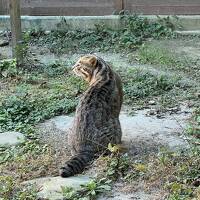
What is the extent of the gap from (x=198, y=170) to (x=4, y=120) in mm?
2791

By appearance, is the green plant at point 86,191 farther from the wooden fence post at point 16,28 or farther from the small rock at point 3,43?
the small rock at point 3,43

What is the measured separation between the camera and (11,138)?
6.52 m

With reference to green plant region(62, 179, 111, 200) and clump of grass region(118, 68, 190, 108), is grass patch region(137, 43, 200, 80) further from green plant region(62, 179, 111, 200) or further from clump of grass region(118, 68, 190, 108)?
green plant region(62, 179, 111, 200)

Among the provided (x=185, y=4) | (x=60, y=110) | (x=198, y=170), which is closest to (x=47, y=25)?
(x=185, y=4)

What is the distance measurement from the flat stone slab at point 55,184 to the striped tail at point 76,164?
60 mm

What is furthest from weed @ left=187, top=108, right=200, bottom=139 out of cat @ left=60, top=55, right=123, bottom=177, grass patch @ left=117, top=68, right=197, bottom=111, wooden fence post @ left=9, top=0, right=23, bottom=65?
wooden fence post @ left=9, top=0, right=23, bottom=65

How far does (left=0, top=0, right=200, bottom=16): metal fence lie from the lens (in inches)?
475

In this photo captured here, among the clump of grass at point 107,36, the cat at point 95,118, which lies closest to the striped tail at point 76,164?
the cat at point 95,118

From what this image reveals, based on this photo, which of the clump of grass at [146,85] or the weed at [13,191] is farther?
the clump of grass at [146,85]

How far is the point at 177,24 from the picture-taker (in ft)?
38.8

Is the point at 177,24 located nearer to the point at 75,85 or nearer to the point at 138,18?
the point at 138,18

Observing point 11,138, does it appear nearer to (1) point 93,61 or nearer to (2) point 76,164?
(1) point 93,61

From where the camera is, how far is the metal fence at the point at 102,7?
12.1 meters

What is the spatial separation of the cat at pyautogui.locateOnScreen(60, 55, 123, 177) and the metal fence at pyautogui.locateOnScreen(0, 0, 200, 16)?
6100 mm
